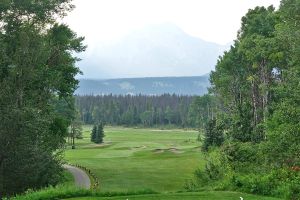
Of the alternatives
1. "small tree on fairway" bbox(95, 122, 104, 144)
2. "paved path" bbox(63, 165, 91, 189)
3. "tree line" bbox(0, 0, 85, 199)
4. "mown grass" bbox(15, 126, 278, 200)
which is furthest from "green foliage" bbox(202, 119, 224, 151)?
"small tree on fairway" bbox(95, 122, 104, 144)

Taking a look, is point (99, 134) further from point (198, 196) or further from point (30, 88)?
point (198, 196)

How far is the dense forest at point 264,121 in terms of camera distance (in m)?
25.5

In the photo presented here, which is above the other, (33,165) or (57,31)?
(57,31)

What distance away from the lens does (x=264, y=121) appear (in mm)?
46188

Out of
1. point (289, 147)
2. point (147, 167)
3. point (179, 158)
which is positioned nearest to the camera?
point (289, 147)

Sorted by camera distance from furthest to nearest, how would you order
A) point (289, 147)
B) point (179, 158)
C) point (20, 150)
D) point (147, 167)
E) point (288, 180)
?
point (179, 158) → point (147, 167) → point (289, 147) → point (20, 150) → point (288, 180)

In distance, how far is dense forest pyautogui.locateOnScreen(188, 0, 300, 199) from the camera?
83.6 ft

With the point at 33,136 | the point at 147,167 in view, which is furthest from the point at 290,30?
the point at 147,167

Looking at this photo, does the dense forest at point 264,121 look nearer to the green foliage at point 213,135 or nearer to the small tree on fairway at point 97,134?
the green foliage at point 213,135

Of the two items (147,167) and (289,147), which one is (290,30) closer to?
(289,147)

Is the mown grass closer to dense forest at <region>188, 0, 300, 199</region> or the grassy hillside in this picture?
the grassy hillside

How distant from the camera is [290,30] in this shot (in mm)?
35094

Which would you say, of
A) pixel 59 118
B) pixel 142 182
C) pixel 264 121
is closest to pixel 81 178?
pixel 142 182

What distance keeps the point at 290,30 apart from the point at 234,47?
30.2 meters
